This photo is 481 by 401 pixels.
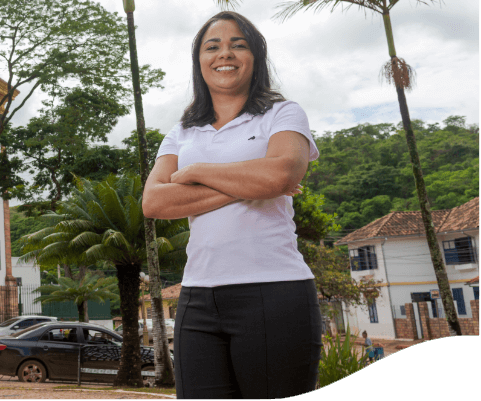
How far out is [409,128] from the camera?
64.1 inches

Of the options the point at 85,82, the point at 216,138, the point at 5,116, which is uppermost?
the point at 85,82

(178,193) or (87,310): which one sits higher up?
(178,193)

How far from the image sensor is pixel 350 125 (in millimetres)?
1720

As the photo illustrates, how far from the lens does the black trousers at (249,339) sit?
86 centimetres

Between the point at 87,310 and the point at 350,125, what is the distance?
12.6 feet

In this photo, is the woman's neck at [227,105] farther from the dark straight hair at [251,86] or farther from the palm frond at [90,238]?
the palm frond at [90,238]

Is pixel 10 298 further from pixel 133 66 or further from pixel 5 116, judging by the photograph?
pixel 133 66

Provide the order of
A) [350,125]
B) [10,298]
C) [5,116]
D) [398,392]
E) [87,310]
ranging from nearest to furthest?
[398,392], [350,125], [5,116], [10,298], [87,310]

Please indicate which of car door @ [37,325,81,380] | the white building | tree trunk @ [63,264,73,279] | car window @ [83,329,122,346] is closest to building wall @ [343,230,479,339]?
the white building

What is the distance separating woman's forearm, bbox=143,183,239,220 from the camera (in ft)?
3.02

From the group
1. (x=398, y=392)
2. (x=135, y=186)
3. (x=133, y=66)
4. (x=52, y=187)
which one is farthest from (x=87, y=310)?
(x=398, y=392)

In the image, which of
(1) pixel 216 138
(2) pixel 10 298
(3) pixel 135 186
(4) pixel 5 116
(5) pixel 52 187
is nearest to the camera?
(1) pixel 216 138

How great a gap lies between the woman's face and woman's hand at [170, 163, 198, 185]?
0.22m

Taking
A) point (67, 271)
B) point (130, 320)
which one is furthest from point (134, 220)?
point (130, 320)
